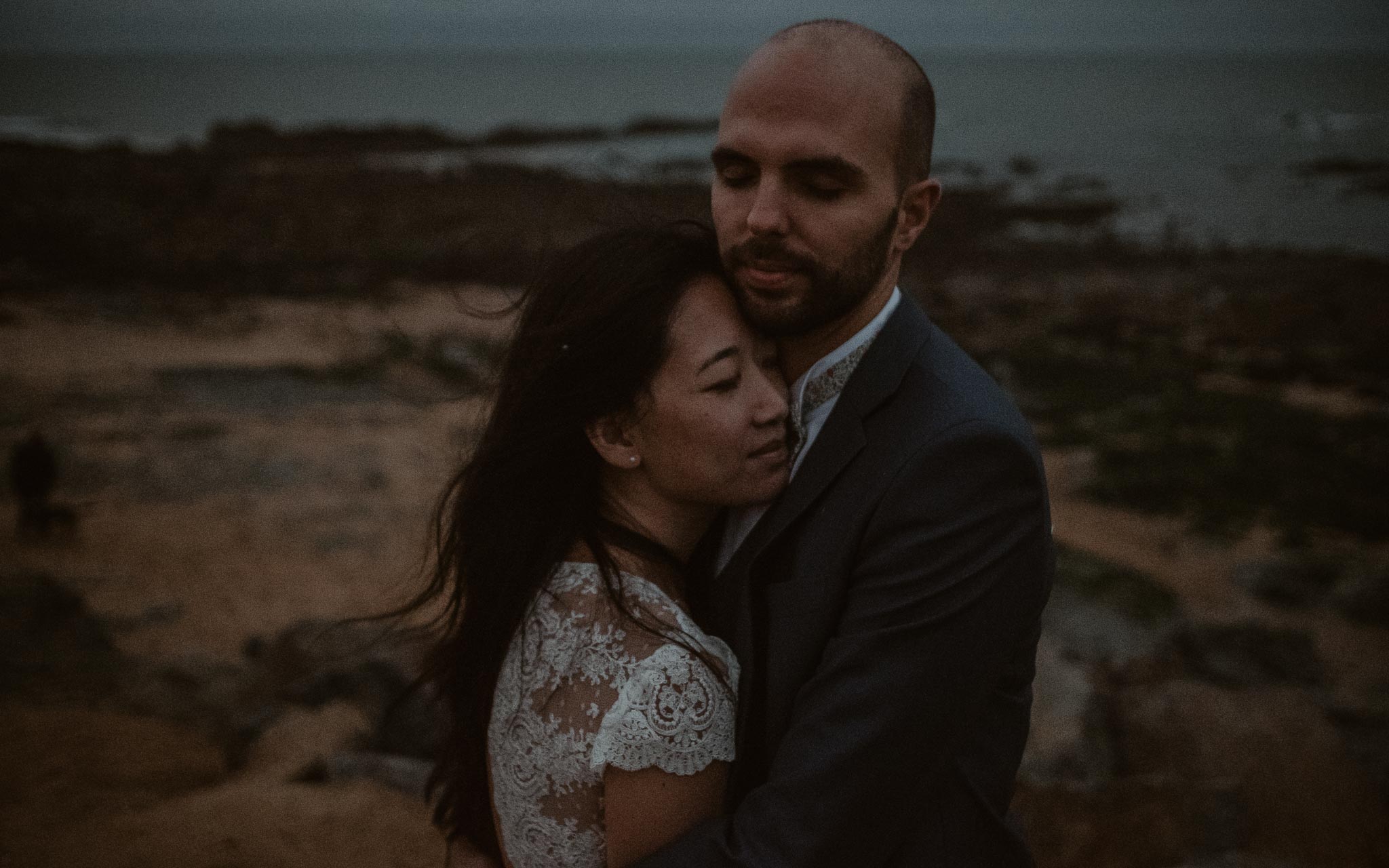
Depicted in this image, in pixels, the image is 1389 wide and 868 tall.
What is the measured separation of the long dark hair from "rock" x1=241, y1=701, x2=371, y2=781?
117 inches

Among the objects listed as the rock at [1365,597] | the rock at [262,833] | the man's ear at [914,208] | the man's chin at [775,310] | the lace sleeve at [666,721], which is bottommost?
the rock at [1365,597]

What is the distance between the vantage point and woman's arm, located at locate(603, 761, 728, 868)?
1.98 meters

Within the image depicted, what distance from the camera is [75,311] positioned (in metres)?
17.0

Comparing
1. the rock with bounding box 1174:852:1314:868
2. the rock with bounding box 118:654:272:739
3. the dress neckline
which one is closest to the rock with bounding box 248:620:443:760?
the rock with bounding box 118:654:272:739

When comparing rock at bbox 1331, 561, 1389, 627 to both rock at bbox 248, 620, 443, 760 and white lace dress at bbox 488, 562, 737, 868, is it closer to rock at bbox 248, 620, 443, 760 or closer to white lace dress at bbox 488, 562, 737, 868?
rock at bbox 248, 620, 443, 760

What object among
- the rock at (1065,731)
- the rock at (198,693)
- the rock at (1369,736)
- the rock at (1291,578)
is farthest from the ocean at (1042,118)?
the rock at (1291,578)

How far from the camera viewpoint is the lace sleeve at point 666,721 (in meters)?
→ 1.94

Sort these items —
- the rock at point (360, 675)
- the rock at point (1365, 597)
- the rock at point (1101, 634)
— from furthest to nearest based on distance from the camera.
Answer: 1. the rock at point (1365, 597)
2. the rock at point (1101, 634)
3. the rock at point (360, 675)

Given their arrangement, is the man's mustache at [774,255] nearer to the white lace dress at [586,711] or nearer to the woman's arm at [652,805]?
the white lace dress at [586,711]

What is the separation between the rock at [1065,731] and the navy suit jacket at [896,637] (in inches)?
119

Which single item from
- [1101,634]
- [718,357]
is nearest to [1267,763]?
[1101,634]

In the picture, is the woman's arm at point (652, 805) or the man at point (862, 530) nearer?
the man at point (862, 530)

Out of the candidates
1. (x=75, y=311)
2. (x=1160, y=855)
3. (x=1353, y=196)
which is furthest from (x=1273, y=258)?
(x=75, y=311)

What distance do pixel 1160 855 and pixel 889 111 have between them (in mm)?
3903
